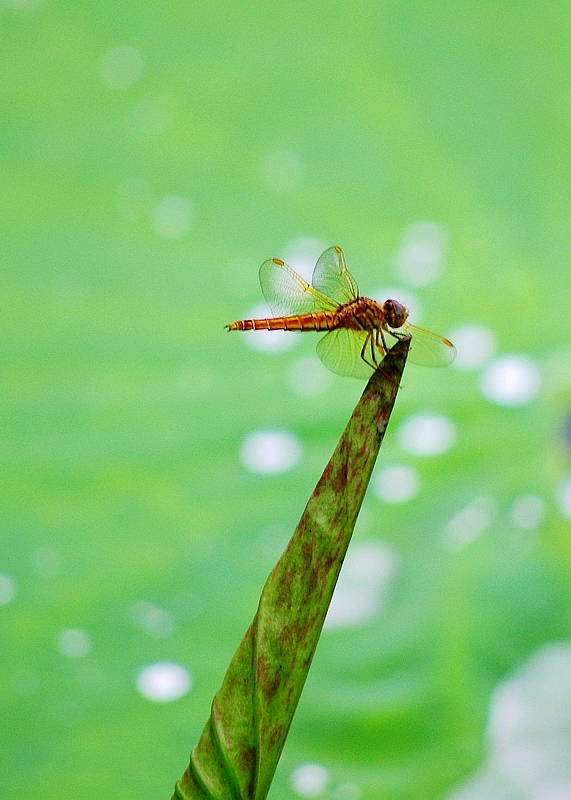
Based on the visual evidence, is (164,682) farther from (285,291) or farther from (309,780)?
(285,291)

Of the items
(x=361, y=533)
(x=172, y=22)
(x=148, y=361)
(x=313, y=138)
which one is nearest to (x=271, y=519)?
(x=361, y=533)

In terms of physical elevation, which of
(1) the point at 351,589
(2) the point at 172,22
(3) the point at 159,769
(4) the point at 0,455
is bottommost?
(3) the point at 159,769

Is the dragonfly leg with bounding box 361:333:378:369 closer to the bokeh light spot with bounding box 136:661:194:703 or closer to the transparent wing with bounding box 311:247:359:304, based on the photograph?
the transparent wing with bounding box 311:247:359:304

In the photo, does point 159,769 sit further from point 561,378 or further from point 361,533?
point 561,378

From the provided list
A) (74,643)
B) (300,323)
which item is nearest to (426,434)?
(300,323)

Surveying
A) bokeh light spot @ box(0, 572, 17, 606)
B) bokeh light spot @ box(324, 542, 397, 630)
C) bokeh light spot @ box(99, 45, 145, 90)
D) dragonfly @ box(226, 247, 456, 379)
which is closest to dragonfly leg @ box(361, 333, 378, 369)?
dragonfly @ box(226, 247, 456, 379)

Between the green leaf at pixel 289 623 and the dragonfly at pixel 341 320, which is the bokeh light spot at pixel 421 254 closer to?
the dragonfly at pixel 341 320

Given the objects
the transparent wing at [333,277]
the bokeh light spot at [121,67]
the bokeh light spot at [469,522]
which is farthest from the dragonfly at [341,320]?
the bokeh light spot at [121,67]
